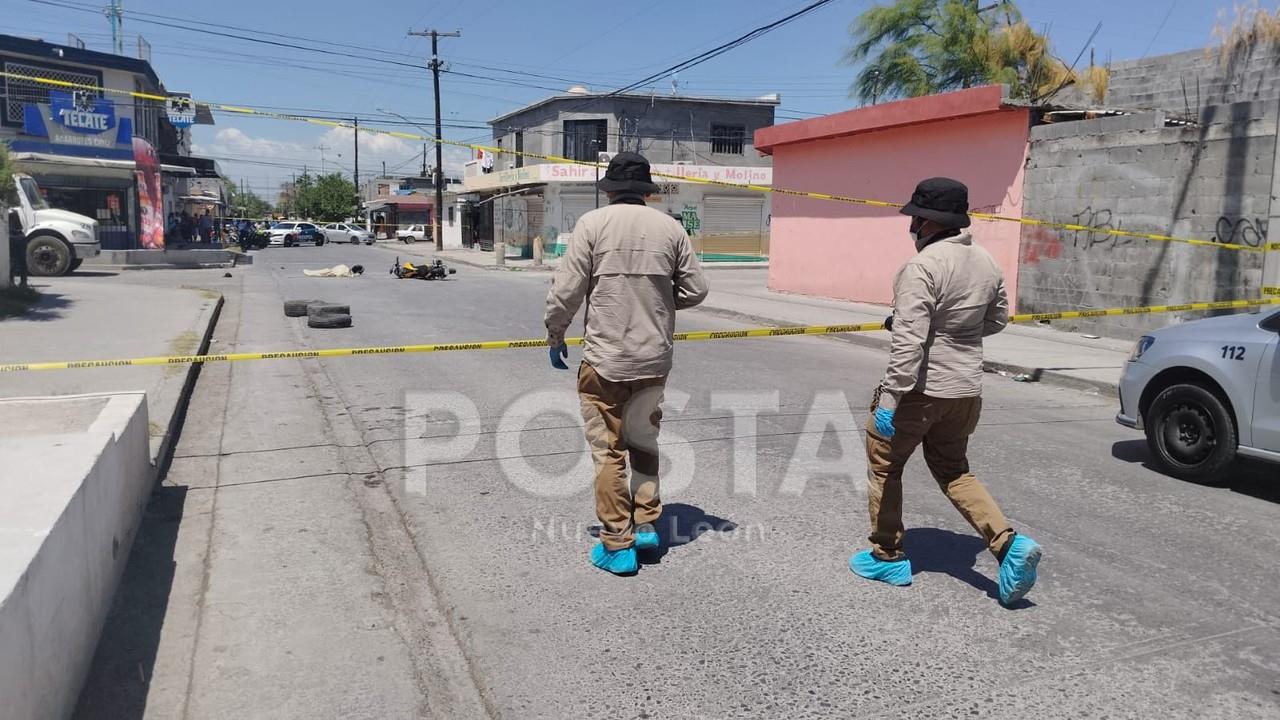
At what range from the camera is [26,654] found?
266 cm

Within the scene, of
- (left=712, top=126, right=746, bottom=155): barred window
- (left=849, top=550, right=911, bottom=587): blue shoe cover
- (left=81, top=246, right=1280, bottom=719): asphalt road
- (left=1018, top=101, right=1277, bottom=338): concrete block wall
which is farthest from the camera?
(left=712, top=126, right=746, bottom=155): barred window

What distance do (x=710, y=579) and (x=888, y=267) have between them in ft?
51.0

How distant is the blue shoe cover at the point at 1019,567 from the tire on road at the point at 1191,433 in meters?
2.90

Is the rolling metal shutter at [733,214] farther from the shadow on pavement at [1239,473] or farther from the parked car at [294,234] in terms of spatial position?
the shadow on pavement at [1239,473]

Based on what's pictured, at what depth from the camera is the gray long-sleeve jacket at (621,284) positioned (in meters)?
4.40

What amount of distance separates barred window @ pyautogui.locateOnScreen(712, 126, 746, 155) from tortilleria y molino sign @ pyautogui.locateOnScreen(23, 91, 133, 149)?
25.6 meters

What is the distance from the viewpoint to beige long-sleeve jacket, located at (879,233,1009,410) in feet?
13.2

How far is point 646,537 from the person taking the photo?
4582 millimetres

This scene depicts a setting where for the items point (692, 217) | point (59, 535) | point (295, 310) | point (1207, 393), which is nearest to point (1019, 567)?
point (1207, 393)

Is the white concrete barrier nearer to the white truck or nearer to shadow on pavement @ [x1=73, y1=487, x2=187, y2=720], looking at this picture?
shadow on pavement @ [x1=73, y1=487, x2=187, y2=720]

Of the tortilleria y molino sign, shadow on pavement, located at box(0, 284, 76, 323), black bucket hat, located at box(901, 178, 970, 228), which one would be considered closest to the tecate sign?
the tortilleria y molino sign

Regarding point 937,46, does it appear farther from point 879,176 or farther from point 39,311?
point 39,311

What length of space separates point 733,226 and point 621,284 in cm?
3996

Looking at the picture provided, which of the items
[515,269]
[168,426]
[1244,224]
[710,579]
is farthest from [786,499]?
[515,269]
